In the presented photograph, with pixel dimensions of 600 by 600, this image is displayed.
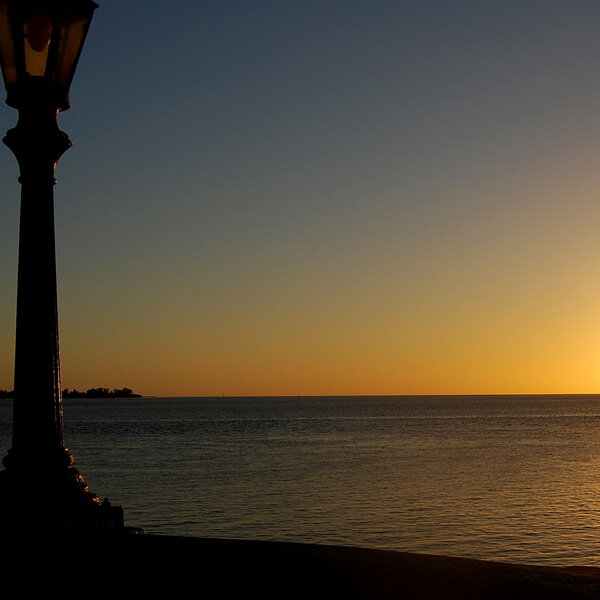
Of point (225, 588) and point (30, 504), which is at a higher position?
point (30, 504)

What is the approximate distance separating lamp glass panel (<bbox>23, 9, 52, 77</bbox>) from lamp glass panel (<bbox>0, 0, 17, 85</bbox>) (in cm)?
11

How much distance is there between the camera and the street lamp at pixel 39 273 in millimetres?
6020

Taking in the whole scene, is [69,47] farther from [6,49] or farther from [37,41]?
[6,49]

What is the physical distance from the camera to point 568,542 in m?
24.5

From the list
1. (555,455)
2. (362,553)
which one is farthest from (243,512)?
(555,455)

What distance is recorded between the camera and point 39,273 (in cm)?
628

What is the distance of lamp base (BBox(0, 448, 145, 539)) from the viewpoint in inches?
236

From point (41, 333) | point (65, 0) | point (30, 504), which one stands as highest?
point (65, 0)

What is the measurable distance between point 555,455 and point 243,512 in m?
39.0

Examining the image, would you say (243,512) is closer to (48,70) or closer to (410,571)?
(410,571)

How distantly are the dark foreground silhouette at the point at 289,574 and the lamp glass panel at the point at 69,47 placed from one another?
3.45 metres

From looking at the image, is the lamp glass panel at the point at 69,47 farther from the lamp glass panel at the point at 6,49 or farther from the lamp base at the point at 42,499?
the lamp base at the point at 42,499

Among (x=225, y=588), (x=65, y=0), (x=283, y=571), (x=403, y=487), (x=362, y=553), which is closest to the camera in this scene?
(x=65, y=0)

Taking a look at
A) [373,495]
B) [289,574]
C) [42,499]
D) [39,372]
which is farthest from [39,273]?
[373,495]
